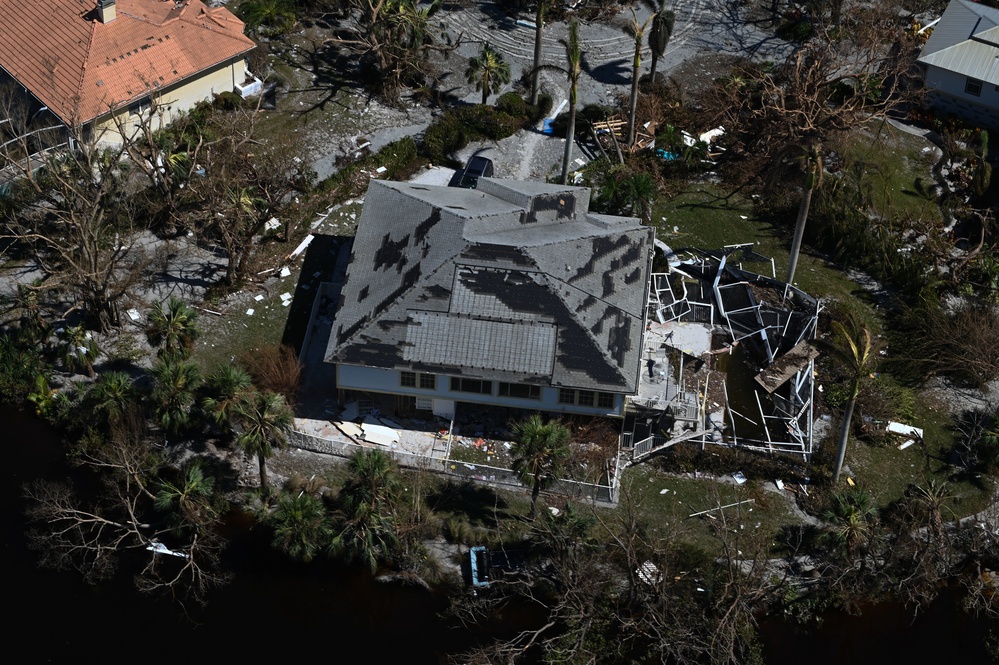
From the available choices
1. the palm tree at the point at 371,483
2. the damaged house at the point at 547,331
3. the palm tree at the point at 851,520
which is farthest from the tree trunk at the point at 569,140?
the palm tree at the point at 851,520

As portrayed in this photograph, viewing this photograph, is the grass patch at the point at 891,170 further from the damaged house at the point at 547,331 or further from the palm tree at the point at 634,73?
the palm tree at the point at 634,73

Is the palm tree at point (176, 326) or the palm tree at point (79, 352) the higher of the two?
the palm tree at point (176, 326)

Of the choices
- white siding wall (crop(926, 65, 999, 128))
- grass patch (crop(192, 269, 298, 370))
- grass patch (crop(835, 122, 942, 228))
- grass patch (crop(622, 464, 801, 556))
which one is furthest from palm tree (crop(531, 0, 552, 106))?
grass patch (crop(622, 464, 801, 556))

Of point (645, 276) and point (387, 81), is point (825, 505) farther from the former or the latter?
point (387, 81)

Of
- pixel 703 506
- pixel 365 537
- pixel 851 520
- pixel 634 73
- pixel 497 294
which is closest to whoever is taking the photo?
pixel 365 537

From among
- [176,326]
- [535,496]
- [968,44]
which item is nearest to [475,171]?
[176,326]

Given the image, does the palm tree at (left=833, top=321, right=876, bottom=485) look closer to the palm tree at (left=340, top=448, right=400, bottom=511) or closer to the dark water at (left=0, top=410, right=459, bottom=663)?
the dark water at (left=0, top=410, right=459, bottom=663)

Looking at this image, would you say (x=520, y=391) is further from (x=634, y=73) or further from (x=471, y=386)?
(x=634, y=73)
